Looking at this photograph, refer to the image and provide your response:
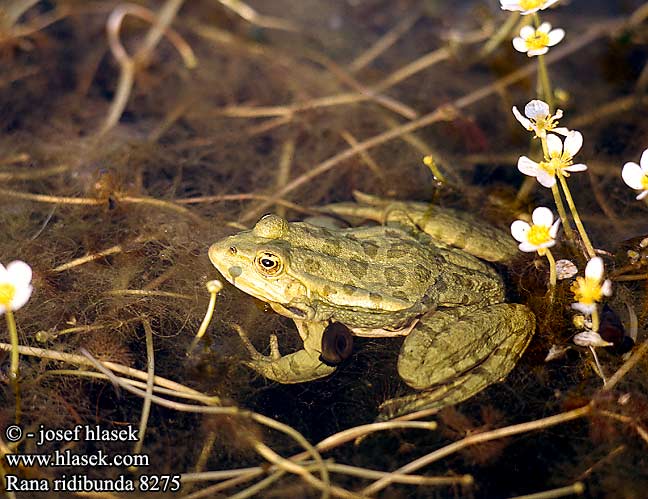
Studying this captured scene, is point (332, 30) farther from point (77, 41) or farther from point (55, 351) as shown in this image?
point (55, 351)

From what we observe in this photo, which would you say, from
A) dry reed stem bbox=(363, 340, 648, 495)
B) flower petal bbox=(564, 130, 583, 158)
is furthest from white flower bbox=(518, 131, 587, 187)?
dry reed stem bbox=(363, 340, 648, 495)

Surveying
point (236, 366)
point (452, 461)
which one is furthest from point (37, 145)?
point (452, 461)

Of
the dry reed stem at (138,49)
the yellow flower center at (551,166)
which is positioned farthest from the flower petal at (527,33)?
the dry reed stem at (138,49)

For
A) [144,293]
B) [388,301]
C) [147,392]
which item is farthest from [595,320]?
[144,293]

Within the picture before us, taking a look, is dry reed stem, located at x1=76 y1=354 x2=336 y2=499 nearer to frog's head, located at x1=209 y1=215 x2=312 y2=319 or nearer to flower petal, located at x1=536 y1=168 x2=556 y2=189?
frog's head, located at x1=209 y1=215 x2=312 y2=319

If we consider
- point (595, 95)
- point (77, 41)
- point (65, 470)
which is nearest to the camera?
point (65, 470)

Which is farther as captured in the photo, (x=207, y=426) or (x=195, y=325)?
(x=195, y=325)
